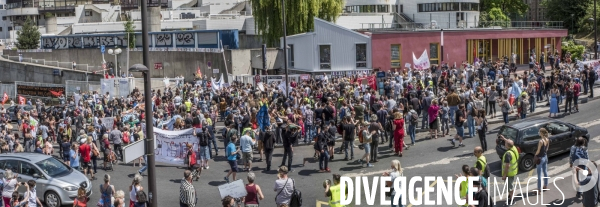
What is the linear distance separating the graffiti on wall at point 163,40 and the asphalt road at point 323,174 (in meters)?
40.0

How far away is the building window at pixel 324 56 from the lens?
1762 inches

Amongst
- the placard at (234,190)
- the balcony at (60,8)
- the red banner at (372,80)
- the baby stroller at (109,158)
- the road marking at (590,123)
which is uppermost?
the balcony at (60,8)

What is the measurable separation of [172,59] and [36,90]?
11.1 metres

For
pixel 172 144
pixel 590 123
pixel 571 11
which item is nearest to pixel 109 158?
pixel 172 144

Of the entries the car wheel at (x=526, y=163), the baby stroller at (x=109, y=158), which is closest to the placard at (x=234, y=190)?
the car wheel at (x=526, y=163)

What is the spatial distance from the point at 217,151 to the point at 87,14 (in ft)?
253

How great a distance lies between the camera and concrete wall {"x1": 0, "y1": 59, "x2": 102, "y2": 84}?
6340cm

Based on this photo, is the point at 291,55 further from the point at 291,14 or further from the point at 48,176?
the point at 48,176

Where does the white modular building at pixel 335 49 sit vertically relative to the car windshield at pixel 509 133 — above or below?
above

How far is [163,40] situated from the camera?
64625mm

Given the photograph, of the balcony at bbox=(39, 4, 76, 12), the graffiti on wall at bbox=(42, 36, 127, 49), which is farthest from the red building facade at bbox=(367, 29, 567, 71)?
the balcony at bbox=(39, 4, 76, 12)

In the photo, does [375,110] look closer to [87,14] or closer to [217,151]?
[217,151]

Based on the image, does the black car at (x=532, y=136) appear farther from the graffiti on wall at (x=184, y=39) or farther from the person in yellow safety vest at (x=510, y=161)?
the graffiti on wall at (x=184, y=39)

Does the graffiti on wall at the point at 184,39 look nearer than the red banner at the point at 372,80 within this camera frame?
No
